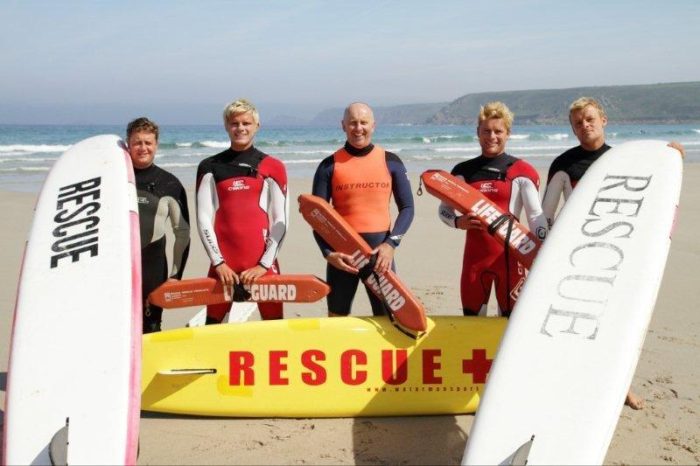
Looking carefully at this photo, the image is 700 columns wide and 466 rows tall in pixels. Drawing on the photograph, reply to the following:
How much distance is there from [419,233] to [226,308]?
489cm

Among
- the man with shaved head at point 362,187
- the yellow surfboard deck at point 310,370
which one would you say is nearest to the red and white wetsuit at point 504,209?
the yellow surfboard deck at point 310,370

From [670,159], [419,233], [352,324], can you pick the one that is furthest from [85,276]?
[419,233]

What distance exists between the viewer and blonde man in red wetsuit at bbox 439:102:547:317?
11.6ft

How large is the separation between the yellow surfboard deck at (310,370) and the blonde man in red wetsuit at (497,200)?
249 mm

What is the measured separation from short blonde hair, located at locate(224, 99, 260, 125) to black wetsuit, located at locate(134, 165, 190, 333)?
1.50 feet

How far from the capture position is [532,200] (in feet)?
11.6

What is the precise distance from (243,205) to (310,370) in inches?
35.3

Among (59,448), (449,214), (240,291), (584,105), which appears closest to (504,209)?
(449,214)

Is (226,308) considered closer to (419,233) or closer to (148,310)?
(148,310)

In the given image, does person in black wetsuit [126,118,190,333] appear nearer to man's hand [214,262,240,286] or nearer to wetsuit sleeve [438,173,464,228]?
man's hand [214,262,240,286]

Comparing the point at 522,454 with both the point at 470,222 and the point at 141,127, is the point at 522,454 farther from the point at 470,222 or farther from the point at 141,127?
the point at 141,127

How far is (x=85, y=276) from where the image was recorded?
3.06 meters

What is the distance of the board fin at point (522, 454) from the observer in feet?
7.84

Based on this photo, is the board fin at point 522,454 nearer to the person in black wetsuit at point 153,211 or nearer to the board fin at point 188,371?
the board fin at point 188,371
